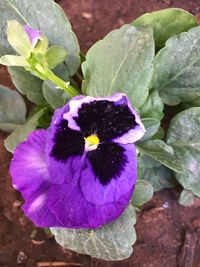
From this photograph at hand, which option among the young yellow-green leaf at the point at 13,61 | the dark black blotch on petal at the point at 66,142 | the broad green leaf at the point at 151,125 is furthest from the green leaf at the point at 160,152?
the young yellow-green leaf at the point at 13,61

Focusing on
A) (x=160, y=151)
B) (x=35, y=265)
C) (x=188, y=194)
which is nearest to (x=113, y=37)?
(x=160, y=151)

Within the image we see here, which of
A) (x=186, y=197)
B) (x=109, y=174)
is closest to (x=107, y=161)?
(x=109, y=174)

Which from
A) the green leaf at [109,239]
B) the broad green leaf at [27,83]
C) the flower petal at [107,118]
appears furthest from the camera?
the broad green leaf at [27,83]

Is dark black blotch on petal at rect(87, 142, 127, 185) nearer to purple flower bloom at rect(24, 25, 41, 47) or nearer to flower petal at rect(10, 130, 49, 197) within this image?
flower petal at rect(10, 130, 49, 197)

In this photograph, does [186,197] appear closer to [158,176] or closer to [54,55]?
[158,176]

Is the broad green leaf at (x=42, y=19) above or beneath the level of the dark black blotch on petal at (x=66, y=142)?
above

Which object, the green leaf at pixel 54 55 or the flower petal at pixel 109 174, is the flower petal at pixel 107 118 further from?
the green leaf at pixel 54 55
